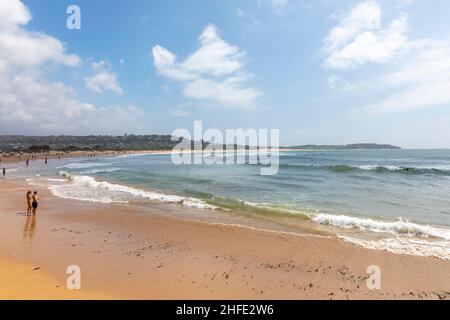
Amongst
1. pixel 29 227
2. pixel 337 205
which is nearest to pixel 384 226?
pixel 337 205

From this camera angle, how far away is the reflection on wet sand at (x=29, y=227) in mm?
11805

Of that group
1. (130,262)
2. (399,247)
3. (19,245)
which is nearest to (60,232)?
(19,245)

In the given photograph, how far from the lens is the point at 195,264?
28.8ft

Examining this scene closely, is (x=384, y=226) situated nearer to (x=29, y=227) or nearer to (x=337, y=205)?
(x=337, y=205)

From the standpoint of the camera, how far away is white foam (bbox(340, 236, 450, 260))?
9.82 meters

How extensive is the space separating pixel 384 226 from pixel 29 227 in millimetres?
14472

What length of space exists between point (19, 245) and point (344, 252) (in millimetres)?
10418

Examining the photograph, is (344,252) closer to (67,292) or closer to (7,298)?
(67,292)

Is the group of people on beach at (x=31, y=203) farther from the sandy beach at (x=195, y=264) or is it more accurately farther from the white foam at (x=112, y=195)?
the white foam at (x=112, y=195)

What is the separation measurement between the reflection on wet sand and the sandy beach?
37 millimetres

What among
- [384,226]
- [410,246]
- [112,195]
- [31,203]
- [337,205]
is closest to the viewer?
[410,246]

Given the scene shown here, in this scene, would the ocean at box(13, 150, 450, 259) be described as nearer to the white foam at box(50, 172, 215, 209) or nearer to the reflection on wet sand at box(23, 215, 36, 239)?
the white foam at box(50, 172, 215, 209)

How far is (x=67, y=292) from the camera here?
6.82 m

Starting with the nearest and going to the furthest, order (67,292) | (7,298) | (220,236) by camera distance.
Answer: (7,298)
(67,292)
(220,236)
